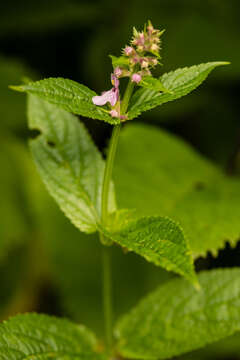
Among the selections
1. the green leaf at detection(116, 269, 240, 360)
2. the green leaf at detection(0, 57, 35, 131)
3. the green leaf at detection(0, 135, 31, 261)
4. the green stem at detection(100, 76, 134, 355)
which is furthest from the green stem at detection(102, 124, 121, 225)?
the green leaf at detection(0, 57, 35, 131)

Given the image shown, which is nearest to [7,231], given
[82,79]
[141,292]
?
[141,292]

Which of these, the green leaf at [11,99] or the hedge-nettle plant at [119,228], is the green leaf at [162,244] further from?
the green leaf at [11,99]

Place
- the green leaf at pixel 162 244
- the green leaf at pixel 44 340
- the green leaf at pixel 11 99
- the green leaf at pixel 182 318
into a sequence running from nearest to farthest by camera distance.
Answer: the green leaf at pixel 162 244
the green leaf at pixel 44 340
the green leaf at pixel 182 318
the green leaf at pixel 11 99

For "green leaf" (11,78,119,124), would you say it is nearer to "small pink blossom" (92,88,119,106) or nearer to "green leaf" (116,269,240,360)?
"small pink blossom" (92,88,119,106)

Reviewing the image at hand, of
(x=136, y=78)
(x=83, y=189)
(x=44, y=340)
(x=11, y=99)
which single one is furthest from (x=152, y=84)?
(x=11, y=99)

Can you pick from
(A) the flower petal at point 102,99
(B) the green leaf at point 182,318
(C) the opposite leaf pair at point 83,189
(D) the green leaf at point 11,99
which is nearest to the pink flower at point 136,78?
(A) the flower petal at point 102,99

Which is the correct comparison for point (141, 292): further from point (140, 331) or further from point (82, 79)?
point (82, 79)
